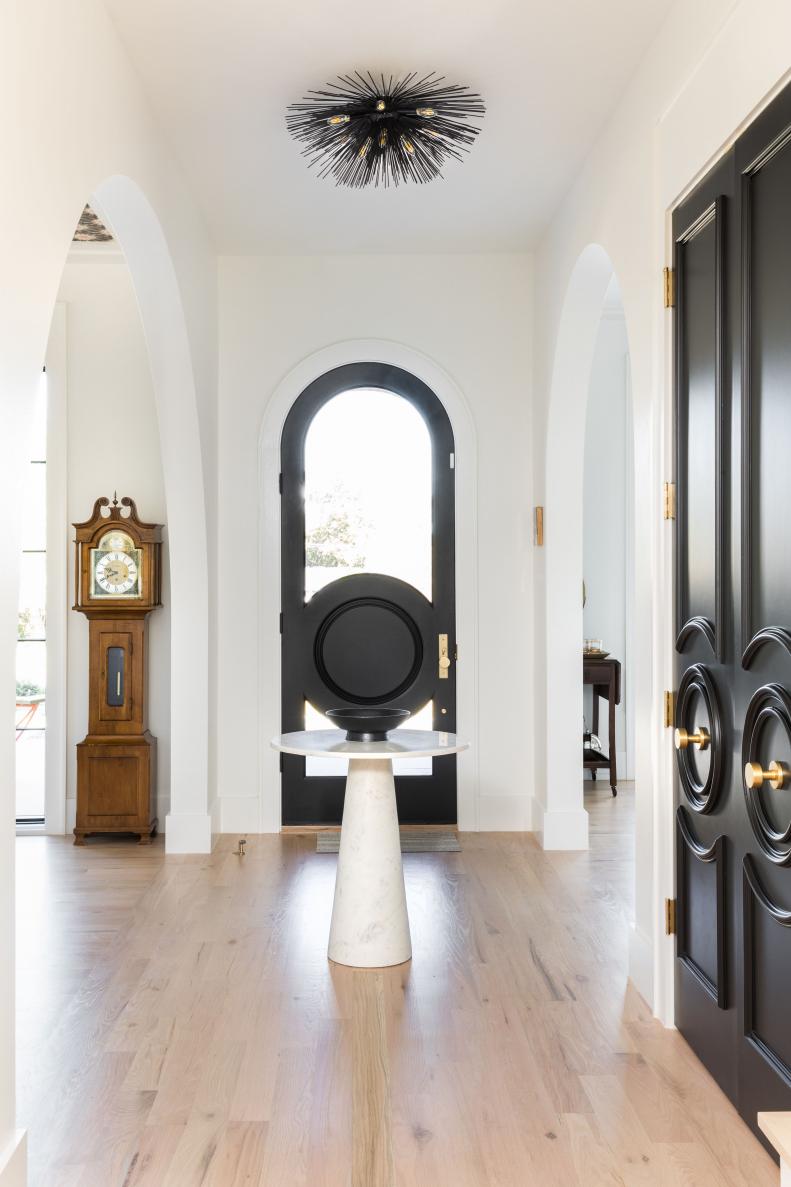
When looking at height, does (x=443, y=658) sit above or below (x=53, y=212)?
below

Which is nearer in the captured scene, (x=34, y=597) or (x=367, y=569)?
(x=367, y=569)

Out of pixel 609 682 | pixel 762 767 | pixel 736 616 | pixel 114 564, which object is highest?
pixel 114 564

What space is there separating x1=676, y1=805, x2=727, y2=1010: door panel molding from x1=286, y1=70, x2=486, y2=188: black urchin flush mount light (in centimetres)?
239

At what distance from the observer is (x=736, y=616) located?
2422 millimetres

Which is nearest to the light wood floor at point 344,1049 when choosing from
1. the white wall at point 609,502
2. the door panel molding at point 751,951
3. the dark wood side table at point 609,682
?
the door panel molding at point 751,951

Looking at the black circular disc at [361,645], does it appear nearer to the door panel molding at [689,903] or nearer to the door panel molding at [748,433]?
the door panel molding at [689,903]

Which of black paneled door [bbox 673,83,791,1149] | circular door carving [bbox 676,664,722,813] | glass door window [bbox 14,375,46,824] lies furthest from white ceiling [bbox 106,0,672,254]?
circular door carving [bbox 676,664,722,813]

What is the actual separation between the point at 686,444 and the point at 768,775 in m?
1.04

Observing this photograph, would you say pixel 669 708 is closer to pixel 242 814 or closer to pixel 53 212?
pixel 53 212

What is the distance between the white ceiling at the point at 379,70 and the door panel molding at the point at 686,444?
2.47 ft

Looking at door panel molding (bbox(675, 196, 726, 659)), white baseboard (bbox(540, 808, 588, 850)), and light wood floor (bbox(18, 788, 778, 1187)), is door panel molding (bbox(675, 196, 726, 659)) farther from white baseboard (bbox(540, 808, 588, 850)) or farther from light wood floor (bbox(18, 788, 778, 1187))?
white baseboard (bbox(540, 808, 588, 850))

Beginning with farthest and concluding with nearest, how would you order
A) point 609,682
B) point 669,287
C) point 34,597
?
point 609,682, point 34,597, point 669,287

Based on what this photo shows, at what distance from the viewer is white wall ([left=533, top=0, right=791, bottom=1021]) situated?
2.47m

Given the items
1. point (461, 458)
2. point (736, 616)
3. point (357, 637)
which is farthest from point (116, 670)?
point (736, 616)
